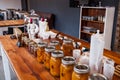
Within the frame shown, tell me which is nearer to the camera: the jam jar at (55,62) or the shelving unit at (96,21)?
the jam jar at (55,62)

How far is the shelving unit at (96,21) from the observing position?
10.8ft

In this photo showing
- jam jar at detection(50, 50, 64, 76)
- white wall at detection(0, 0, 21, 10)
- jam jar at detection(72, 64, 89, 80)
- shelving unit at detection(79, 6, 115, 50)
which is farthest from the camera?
white wall at detection(0, 0, 21, 10)

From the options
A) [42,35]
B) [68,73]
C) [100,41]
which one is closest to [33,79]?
[68,73]

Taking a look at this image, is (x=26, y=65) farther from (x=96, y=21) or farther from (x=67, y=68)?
(x=96, y=21)

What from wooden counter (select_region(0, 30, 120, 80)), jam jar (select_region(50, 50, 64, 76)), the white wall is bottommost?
wooden counter (select_region(0, 30, 120, 80))

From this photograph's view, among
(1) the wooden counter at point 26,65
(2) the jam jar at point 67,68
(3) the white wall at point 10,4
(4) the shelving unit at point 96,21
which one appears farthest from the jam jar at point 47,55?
(3) the white wall at point 10,4

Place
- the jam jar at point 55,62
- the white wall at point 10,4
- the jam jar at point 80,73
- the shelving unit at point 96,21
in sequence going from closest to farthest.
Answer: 1. the jam jar at point 80,73
2. the jam jar at point 55,62
3. the shelving unit at point 96,21
4. the white wall at point 10,4

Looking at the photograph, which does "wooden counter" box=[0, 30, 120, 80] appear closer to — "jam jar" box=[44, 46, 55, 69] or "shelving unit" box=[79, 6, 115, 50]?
"jam jar" box=[44, 46, 55, 69]

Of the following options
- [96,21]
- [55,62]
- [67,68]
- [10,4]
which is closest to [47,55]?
[55,62]

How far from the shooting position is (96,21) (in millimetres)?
3748

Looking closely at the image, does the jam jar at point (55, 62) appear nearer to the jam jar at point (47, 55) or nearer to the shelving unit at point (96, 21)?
the jam jar at point (47, 55)

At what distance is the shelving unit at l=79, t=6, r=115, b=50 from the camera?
10.8ft

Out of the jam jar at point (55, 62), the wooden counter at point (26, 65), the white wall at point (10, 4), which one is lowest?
the wooden counter at point (26, 65)

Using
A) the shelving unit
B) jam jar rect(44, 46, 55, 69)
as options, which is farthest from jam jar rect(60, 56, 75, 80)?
the shelving unit
